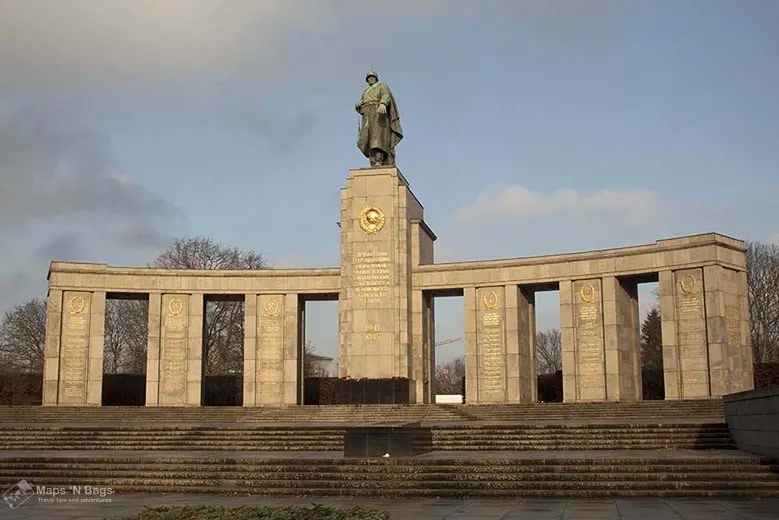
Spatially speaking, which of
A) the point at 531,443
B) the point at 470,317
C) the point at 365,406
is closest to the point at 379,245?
the point at 470,317

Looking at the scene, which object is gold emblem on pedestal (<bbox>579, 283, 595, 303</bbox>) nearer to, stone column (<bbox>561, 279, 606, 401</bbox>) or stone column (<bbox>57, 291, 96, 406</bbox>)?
stone column (<bbox>561, 279, 606, 401</bbox>)

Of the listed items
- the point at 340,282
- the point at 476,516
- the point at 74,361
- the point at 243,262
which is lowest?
the point at 476,516

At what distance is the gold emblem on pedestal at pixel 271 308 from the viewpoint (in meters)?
37.0

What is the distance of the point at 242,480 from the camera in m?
16.0

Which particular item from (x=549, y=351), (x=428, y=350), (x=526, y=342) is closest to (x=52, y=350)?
(x=428, y=350)

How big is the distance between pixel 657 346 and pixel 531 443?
1734 inches

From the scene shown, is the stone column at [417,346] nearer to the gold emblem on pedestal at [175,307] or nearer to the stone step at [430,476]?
the gold emblem on pedestal at [175,307]

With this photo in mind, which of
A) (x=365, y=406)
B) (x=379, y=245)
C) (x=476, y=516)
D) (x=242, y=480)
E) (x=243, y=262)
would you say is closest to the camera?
(x=476, y=516)

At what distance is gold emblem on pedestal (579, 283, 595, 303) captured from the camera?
1318 inches

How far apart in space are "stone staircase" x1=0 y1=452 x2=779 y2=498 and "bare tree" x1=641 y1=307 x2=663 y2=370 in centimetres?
4618

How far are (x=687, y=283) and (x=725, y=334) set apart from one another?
2331 millimetres

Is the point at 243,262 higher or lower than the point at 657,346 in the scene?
higher

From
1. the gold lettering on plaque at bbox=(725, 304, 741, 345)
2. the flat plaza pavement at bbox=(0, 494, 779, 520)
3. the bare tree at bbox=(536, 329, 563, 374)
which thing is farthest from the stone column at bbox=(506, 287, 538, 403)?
the bare tree at bbox=(536, 329, 563, 374)

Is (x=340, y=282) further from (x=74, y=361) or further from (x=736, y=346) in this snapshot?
(x=736, y=346)
